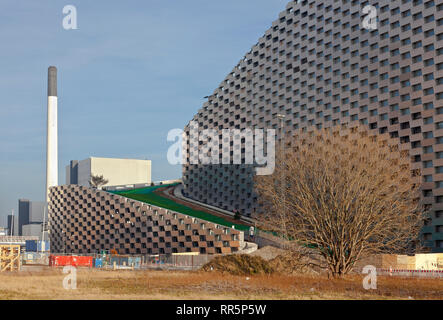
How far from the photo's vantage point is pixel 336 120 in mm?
107750

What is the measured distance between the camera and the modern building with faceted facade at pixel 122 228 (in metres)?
90.2

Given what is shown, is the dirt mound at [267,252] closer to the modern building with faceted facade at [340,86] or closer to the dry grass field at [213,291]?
the modern building with faceted facade at [340,86]

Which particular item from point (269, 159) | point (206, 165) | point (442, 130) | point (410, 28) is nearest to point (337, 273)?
point (442, 130)

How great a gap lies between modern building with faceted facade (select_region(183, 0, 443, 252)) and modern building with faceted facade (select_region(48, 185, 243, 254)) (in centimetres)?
2355

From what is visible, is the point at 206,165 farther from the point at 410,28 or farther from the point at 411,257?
the point at 411,257

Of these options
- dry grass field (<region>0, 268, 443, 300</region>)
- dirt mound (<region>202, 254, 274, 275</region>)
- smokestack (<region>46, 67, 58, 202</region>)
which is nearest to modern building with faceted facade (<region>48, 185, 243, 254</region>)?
smokestack (<region>46, 67, 58, 202</region>)

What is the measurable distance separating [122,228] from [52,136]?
67370 mm

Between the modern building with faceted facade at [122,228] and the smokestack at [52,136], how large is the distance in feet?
83.3

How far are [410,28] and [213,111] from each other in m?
58.2

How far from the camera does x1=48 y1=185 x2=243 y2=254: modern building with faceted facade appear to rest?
296ft

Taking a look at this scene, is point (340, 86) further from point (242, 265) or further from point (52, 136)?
point (52, 136)

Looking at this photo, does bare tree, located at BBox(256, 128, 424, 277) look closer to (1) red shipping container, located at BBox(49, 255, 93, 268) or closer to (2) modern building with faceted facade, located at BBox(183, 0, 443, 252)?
(1) red shipping container, located at BBox(49, 255, 93, 268)

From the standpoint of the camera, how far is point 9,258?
5912cm

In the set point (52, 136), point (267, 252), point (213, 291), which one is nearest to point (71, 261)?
point (267, 252)
